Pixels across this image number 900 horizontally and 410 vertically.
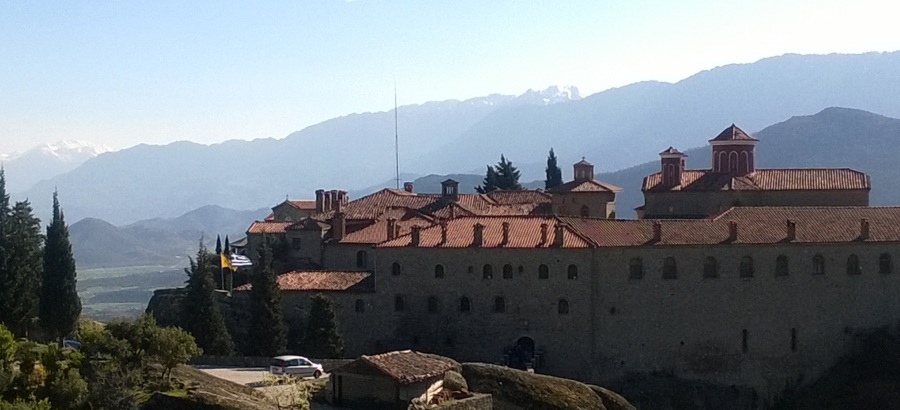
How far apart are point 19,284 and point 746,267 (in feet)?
102

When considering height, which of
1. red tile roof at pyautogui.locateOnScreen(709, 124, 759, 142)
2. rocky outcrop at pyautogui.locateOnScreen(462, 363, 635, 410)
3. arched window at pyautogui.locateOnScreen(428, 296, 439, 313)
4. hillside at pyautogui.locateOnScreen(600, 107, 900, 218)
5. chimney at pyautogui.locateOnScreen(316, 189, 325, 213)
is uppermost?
Answer: hillside at pyautogui.locateOnScreen(600, 107, 900, 218)

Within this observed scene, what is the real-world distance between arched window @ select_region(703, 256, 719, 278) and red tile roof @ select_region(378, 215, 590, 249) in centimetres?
561

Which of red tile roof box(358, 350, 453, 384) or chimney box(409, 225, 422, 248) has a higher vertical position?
chimney box(409, 225, 422, 248)

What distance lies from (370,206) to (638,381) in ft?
68.6

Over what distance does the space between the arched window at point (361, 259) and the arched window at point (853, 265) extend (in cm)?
2317

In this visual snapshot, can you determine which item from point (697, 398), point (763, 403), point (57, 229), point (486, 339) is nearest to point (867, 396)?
point (763, 403)

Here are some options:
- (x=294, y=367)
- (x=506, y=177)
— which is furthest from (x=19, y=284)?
(x=506, y=177)

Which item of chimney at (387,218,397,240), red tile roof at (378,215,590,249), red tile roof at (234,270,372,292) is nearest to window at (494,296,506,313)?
red tile roof at (378,215,590,249)

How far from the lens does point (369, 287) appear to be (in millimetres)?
48688

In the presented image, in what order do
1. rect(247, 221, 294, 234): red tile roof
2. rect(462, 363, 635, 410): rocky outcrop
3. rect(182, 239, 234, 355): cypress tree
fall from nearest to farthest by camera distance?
rect(462, 363, 635, 410): rocky outcrop
rect(182, 239, 234, 355): cypress tree
rect(247, 221, 294, 234): red tile roof

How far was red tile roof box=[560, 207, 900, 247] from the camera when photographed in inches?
1879

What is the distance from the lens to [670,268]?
47.6 m

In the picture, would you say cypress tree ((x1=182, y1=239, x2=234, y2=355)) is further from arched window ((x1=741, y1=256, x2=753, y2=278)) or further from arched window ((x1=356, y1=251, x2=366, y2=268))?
arched window ((x1=741, y1=256, x2=753, y2=278))

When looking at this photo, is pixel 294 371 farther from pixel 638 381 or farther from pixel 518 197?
pixel 518 197
